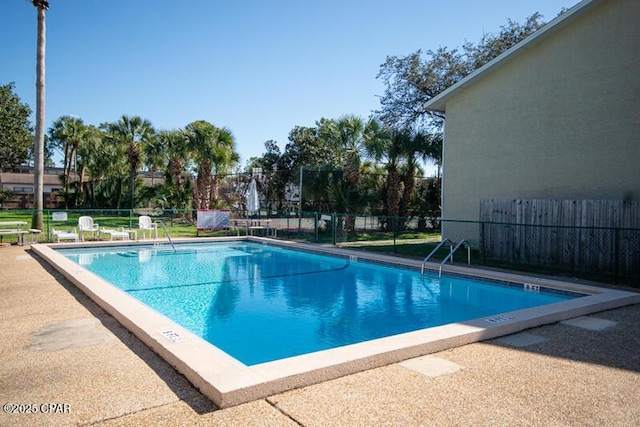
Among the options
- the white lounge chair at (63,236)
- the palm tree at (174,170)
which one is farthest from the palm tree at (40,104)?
the palm tree at (174,170)

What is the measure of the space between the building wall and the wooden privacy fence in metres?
1.11

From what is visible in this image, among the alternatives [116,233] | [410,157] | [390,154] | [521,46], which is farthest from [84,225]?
[521,46]

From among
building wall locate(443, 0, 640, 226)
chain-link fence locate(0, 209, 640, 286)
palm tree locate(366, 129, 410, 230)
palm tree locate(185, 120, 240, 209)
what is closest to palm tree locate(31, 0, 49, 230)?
chain-link fence locate(0, 209, 640, 286)

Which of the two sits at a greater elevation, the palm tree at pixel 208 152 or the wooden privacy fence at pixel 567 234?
the palm tree at pixel 208 152

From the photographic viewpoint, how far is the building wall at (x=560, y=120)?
10.5 m

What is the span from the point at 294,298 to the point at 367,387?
5122mm

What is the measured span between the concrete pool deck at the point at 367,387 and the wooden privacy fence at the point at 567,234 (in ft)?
16.1

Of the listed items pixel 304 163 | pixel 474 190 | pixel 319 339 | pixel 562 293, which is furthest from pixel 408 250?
pixel 304 163

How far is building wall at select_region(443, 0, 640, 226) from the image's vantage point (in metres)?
10.5

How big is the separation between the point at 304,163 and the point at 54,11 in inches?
699

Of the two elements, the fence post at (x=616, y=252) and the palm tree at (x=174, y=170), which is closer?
the fence post at (x=616, y=252)

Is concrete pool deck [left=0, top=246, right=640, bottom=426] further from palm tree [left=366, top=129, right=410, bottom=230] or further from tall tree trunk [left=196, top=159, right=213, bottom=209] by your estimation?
tall tree trunk [left=196, top=159, right=213, bottom=209]

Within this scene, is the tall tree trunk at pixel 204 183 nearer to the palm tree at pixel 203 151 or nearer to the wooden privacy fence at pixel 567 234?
the palm tree at pixel 203 151

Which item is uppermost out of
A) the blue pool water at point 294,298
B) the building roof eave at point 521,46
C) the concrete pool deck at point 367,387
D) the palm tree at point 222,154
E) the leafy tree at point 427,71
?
the leafy tree at point 427,71
